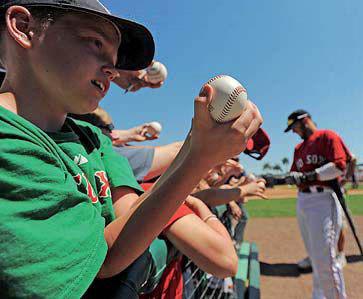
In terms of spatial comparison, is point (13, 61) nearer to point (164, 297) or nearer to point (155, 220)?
point (155, 220)

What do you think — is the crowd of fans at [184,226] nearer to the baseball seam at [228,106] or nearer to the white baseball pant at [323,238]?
the baseball seam at [228,106]

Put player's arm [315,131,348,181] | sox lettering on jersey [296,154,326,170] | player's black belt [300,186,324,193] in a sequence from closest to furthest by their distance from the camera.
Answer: player's arm [315,131,348,181], player's black belt [300,186,324,193], sox lettering on jersey [296,154,326,170]

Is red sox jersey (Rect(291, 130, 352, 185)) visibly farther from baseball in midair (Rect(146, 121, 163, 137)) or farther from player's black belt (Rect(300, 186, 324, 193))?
baseball in midair (Rect(146, 121, 163, 137))

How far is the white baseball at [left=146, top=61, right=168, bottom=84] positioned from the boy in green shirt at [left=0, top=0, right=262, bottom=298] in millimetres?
1711

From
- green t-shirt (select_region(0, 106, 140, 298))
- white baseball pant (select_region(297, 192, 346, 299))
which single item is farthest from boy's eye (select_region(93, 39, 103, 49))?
white baseball pant (select_region(297, 192, 346, 299))

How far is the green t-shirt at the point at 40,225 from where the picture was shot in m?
0.54

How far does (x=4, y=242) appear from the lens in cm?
54

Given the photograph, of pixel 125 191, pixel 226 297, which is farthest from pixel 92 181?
pixel 226 297

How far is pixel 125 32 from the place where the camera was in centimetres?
110

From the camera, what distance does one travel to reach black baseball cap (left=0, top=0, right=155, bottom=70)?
0.88m

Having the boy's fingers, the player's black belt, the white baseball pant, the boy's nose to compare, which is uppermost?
the boy's fingers

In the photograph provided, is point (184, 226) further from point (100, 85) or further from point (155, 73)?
point (155, 73)

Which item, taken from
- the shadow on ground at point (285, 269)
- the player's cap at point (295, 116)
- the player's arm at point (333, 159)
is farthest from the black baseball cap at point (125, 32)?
the shadow on ground at point (285, 269)

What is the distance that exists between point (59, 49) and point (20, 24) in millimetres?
160
